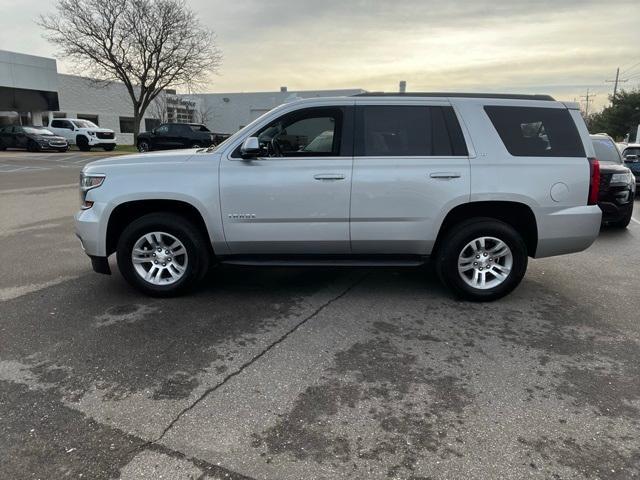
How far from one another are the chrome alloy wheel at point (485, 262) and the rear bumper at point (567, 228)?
0.37 meters

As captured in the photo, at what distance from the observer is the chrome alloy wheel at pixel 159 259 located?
4.99 m

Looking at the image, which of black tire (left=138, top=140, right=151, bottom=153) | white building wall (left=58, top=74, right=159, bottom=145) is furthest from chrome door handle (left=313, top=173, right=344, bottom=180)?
white building wall (left=58, top=74, right=159, bottom=145)

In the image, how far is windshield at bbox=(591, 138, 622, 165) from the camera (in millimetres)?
9359

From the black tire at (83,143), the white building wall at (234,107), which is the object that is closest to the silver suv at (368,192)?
the black tire at (83,143)

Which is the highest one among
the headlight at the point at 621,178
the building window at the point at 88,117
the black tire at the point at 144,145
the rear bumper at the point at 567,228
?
the building window at the point at 88,117

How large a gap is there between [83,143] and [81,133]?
2.21 feet

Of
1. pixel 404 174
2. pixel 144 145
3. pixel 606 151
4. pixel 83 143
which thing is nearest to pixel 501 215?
pixel 404 174

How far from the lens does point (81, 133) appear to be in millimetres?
32219

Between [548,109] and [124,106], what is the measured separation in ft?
156

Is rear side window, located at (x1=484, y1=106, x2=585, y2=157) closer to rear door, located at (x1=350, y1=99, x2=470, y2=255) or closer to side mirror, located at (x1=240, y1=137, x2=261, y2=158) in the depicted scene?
rear door, located at (x1=350, y1=99, x2=470, y2=255)

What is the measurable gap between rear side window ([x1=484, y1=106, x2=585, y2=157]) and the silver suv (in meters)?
0.01

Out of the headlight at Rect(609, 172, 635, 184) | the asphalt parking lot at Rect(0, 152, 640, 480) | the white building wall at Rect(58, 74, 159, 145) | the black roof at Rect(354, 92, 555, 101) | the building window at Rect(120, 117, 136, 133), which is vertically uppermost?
the white building wall at Rect(58, 74, 159, 145)

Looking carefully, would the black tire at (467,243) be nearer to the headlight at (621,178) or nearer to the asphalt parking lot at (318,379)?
the asphalt parking lot at (318,379)

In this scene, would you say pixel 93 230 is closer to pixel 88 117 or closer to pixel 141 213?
pixel 141 213
